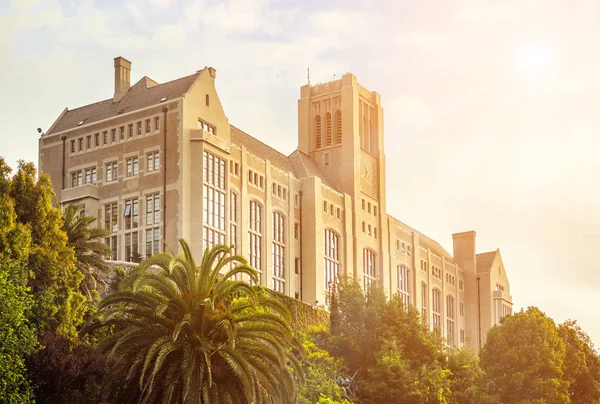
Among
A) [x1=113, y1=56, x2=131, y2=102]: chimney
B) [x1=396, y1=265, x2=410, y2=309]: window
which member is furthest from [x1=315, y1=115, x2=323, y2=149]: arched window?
[x1=113, y1=56, x2=131, y2=102]: chimney

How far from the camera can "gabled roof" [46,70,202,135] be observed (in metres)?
77.6

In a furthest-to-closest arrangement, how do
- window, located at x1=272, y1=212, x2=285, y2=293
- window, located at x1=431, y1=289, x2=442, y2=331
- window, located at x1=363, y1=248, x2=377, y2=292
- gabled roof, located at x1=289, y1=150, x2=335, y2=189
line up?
window, located at x1=431, y1=289, x2=442, y2=331 < window, located at x1=363, y1=248, x2=377, y2=292 < gabled roof, located at x1=289, y1=150, x2=335, y2=189 < window, located at x1=272, y1=212, x2=285, y2=293

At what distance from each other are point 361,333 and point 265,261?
64.9 ft

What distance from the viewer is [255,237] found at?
8231 cm

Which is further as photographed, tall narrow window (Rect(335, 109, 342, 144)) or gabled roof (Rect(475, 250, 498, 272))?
gabled roof (Rect(475, 250, 498, 272))

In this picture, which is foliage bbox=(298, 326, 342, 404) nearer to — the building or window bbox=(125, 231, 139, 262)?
the building

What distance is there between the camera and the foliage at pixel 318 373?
185 ft

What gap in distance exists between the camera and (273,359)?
44.0 m

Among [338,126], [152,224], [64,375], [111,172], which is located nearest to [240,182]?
[152,224]

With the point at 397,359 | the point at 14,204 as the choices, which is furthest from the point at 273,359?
the point at 397,359

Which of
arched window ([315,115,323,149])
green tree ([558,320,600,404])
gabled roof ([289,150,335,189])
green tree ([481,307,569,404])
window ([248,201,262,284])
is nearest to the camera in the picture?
green tree ([481,307,569,404])

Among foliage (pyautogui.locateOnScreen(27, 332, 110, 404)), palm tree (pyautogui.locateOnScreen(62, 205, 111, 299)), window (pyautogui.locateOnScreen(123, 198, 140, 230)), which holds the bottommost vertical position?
foliage (pyautogui.locateOnScreen(27, 332, 110, 404))

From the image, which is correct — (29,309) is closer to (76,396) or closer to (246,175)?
(76,396)

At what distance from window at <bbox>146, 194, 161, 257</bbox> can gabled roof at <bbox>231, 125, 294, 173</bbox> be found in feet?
36.6
